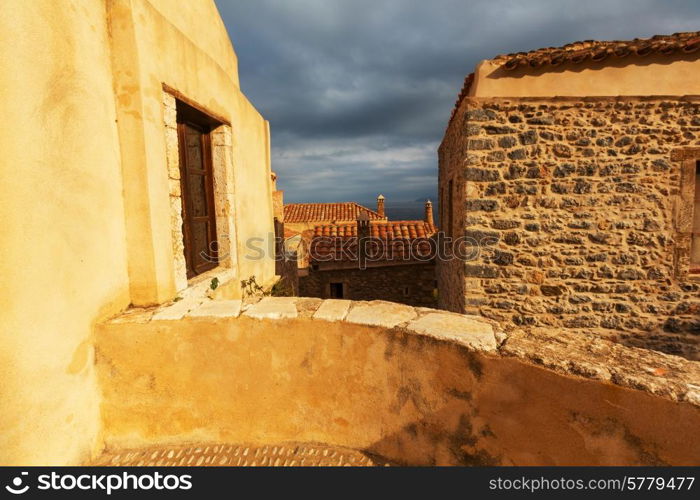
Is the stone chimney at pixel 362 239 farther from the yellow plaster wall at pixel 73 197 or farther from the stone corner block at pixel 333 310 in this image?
the stone corner block at pixel 333 310

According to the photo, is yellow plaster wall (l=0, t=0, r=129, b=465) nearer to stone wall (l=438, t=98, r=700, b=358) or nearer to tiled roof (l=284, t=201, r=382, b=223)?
stone wall (l=438, t=98, r=700, b=358)

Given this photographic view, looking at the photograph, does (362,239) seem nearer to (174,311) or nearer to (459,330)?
(174,311)

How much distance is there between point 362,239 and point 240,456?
9829 mm

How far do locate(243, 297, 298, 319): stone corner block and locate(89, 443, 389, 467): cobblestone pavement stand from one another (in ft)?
2.67

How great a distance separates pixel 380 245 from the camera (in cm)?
1171

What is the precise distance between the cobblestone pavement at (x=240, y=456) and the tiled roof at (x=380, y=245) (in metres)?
9.19

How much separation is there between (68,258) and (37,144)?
22.0 inches

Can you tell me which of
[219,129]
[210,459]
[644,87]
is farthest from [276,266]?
[644,87]

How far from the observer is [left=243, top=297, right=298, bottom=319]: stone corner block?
6.73 ft

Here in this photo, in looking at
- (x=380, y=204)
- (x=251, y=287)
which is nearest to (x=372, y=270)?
(x=251, y=287)

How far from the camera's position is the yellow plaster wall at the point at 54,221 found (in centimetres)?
150

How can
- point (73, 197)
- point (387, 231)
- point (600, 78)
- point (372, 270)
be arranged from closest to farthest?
point (73, 197) → point (600, 78) → point (372, 270) → point (387, 231)

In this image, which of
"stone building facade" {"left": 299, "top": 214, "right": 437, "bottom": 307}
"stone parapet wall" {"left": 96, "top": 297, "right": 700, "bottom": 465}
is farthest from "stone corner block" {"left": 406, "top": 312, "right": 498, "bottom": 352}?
"stone building facade" {"left": 299, "top": 214, "right": 437, "bottom": 307}

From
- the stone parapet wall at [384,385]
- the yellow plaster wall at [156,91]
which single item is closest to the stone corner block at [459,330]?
the stone parapet wall at [384,385]
